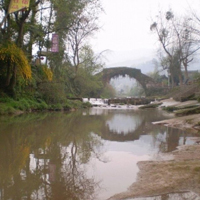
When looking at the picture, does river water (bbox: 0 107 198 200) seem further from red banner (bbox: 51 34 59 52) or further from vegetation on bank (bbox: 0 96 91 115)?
red banner (bbox: 51 34 59 52)

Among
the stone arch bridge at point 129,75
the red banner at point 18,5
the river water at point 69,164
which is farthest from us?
the stone arch bridge at point 129,75

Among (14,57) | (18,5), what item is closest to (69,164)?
(18,5)

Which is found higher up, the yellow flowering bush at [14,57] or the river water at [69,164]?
the yellow flowering bush at [14,57]

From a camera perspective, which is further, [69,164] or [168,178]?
[69,164]

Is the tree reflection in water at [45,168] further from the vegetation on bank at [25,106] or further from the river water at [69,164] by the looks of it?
the vegetation on bank at [25,106]

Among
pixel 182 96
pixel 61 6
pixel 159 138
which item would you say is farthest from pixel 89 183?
pixel 182 96

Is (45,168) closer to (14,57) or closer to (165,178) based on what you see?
(165,178)

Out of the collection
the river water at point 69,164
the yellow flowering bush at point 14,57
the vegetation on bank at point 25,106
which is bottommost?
the river water at point 69,164

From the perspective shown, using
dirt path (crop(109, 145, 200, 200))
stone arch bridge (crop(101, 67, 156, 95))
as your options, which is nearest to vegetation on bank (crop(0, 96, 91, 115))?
dirt path (crop(109, 145, 200, 200))

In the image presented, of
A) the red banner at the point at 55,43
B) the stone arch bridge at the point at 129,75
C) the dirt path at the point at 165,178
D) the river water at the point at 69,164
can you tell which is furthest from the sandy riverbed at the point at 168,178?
the stone arch bridge at the point at 129,75

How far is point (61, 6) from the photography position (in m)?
15.5

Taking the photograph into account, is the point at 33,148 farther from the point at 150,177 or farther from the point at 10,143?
the point at 150,177

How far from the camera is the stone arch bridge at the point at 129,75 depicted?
45.6 meters

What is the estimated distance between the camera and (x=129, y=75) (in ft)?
155
